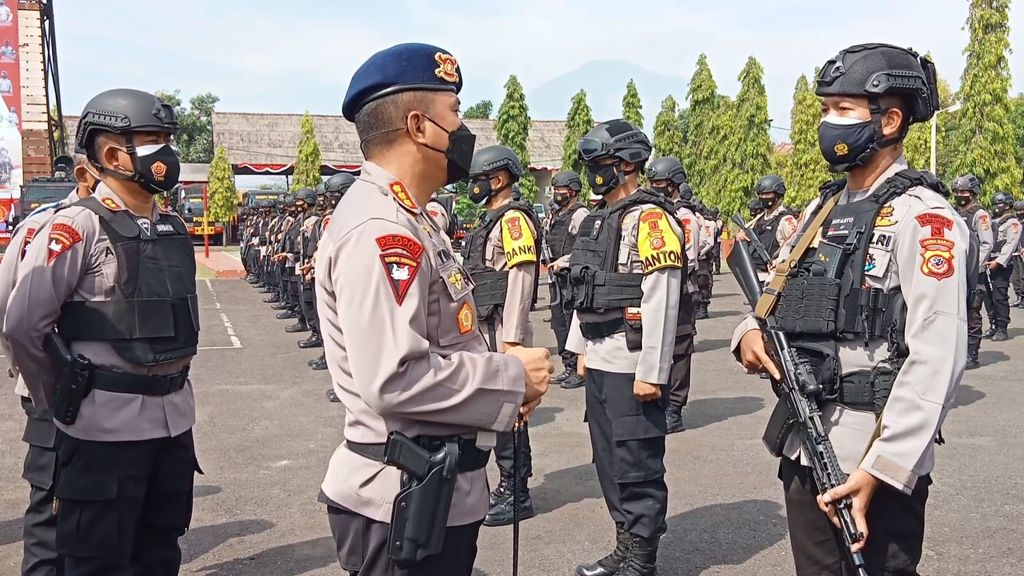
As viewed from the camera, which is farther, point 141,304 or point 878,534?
point 141,304

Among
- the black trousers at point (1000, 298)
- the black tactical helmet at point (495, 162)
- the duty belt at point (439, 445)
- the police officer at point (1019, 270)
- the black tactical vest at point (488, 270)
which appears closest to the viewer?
the duty belt at point (439, 445)

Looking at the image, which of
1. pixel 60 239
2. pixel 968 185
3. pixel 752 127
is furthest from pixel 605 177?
pixel 752 127

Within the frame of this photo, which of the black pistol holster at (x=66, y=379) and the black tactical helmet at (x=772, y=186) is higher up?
the black tactical helmet at (x=772, y=186)

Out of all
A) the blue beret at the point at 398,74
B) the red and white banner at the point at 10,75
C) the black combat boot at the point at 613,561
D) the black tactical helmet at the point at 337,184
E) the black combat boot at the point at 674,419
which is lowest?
the black combat boot at the point at 674,419

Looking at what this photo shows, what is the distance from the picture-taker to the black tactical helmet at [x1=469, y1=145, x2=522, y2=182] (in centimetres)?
539

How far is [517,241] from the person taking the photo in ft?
16.5

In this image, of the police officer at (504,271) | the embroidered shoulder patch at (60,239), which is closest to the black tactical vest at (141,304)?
the embroidered shoulder patch at (60,239)

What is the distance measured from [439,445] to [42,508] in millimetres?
2202

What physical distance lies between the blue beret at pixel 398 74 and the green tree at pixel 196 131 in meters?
61.3

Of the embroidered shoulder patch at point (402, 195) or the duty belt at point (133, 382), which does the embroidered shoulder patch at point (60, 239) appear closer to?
the duty belt at point (133, 382)

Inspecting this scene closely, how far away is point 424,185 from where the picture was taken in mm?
2242

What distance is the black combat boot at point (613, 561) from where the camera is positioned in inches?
161

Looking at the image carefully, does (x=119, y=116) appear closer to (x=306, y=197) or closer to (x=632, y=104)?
(x=306, y=197)

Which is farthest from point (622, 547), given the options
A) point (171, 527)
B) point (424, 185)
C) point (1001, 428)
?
point (1001, 428)
